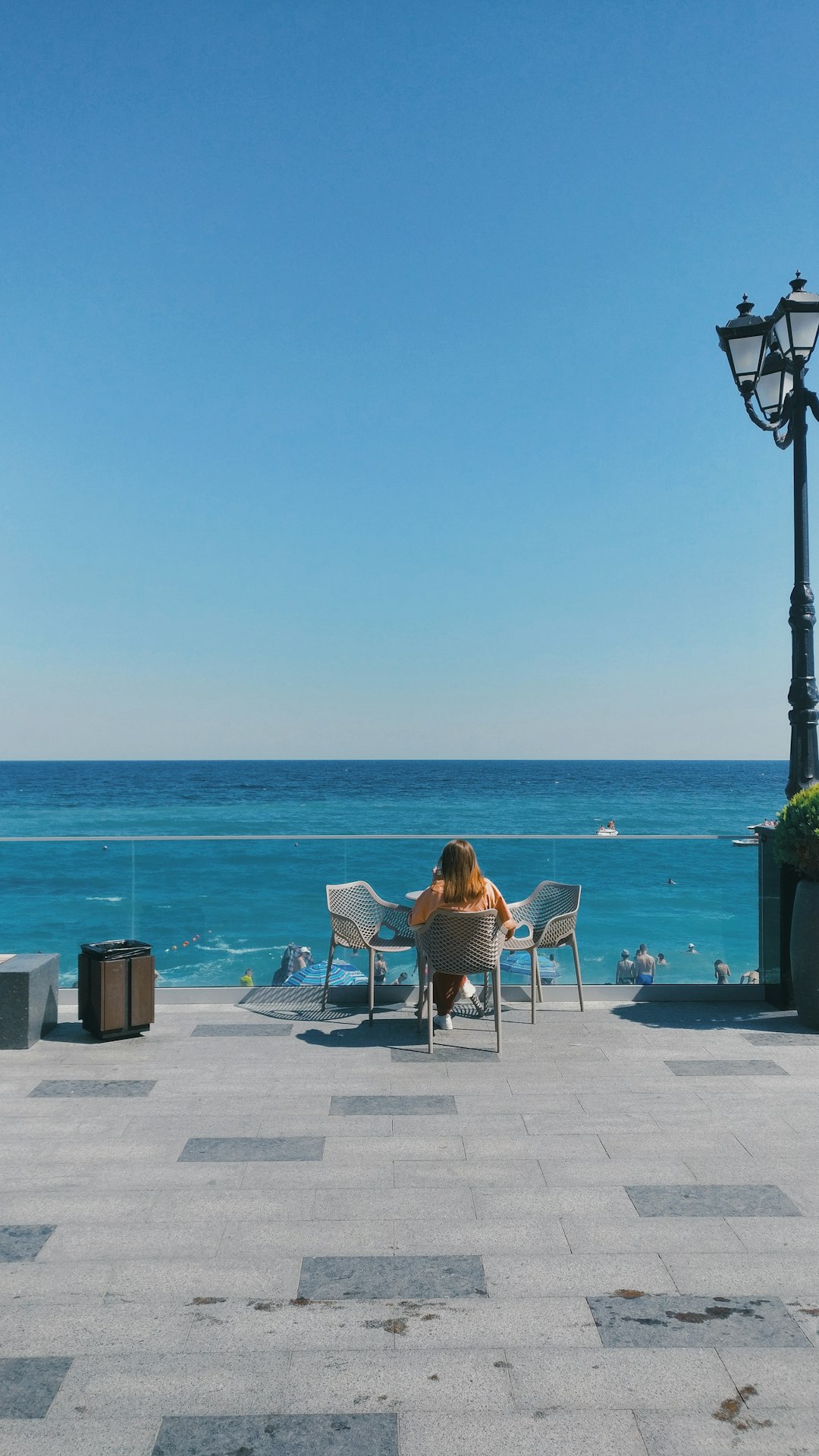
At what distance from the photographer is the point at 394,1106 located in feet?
15.7

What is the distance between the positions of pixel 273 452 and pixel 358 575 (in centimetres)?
2943

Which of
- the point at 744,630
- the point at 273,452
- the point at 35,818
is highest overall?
the point at 273,452

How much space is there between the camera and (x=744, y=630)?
138 ft

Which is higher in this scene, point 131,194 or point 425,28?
point 425,28

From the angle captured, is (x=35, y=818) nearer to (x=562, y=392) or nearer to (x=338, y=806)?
(x=338, y=806)

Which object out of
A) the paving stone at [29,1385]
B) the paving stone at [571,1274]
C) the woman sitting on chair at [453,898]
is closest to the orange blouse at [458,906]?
the woman sitting on chair at [453,898]

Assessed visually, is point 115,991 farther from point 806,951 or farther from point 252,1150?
point 806,951

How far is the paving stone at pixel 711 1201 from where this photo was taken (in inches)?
140

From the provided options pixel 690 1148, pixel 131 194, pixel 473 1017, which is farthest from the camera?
pixel 131 194

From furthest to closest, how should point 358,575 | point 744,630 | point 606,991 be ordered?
point 358,575, point 744,630, point 606,991

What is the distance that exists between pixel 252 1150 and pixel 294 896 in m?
3.27

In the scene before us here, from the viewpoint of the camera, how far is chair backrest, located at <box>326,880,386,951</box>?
6875 mm

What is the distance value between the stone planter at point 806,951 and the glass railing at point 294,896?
78cm

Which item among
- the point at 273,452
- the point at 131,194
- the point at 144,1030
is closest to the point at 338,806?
the point at 273,452
